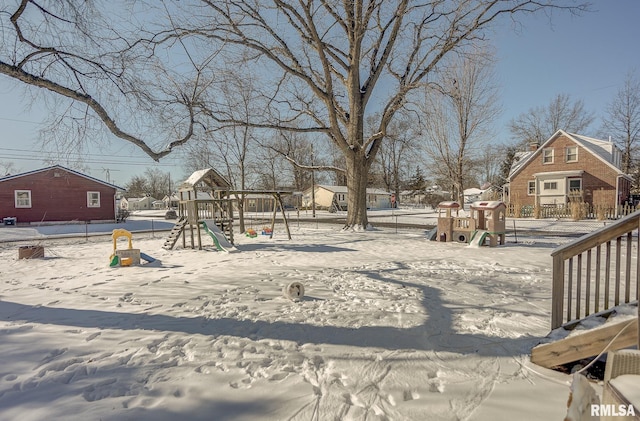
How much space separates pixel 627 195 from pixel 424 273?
30523 mm

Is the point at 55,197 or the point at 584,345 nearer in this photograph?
the point at 584,345

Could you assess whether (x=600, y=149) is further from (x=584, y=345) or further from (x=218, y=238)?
(x=584, y=345)

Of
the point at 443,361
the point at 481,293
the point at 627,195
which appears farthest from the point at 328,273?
the point at 627,195

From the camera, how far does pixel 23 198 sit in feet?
81.6

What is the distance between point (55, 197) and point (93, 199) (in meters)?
2.53

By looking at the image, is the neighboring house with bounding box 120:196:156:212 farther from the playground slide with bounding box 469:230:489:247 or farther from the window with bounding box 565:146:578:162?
the playground slide with bounding box 469:230:489:247

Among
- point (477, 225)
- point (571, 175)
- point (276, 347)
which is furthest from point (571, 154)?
point (276, 347)

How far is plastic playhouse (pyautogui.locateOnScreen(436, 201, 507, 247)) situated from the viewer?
36.4ft

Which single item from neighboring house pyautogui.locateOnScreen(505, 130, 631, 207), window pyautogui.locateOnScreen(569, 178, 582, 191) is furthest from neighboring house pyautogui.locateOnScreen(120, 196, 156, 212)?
window pyautogui.locateOnScreen(569, 178, 582, 191)

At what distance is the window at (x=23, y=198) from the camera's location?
2464cm

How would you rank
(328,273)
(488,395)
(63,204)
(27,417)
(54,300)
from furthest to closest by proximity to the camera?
(63,204), (328,273), (54,300), (488,395), (27,417)

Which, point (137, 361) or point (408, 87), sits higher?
point (408, 87)

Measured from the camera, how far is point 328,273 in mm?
7199

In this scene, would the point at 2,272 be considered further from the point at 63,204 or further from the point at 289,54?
the point at 63,204
